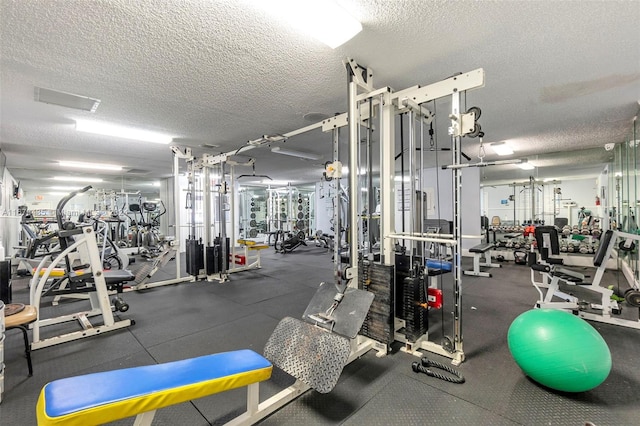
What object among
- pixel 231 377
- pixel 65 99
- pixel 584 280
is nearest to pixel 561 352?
pixel 231 377

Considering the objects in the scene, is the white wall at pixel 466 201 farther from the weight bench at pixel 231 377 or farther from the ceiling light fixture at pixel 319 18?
the ceiling light fixture at pixel 319 18

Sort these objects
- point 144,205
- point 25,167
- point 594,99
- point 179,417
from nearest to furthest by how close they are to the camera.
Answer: point 179,417 → point 594,99 → point 25,167 → point 144,205

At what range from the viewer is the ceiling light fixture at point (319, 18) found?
175 centimetres

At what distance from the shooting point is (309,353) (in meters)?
1.84

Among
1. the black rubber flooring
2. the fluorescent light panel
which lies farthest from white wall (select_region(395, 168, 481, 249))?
the black rubber flooring

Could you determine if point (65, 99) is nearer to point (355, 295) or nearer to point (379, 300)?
point (355, 295)

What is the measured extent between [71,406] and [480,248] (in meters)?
5.92

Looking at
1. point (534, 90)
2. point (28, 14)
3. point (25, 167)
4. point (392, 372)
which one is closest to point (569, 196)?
point (534, 90)

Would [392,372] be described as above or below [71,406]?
below

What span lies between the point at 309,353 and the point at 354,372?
0.55 meters

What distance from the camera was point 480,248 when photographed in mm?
5438

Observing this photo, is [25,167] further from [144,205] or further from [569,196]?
[569,196]

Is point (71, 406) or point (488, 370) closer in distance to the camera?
point (71, 406)

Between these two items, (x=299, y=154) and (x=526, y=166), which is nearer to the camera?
(x=299, y=154)
